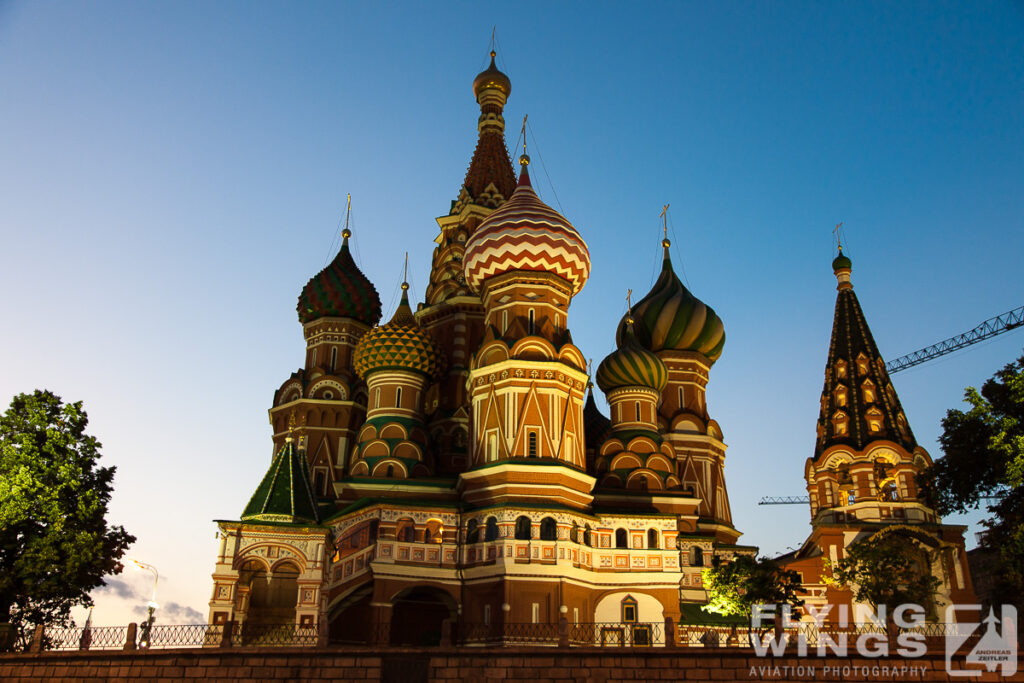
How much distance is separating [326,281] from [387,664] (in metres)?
24.8

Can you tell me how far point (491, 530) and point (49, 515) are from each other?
12.0 meters

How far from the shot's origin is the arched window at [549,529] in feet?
92.4

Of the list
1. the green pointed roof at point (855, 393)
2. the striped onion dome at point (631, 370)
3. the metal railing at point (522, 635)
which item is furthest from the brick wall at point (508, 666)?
the green pointed roof at point (855, 393)

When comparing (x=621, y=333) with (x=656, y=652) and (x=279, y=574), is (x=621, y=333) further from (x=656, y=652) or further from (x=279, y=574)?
(x=656, y=652)

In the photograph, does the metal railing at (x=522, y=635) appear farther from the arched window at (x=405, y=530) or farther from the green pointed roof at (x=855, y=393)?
the green pointed roof at (x=855, y=393)

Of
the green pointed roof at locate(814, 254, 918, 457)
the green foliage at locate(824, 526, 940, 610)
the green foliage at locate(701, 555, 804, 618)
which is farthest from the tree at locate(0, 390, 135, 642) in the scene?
the green pointed roof at locate(814, 254, 918, 457)

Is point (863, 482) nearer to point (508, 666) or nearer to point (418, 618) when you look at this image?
point (418, 618)

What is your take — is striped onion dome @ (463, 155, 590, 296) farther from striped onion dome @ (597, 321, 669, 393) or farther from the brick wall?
the brick wall

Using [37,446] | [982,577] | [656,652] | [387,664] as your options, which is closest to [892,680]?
[656,652]

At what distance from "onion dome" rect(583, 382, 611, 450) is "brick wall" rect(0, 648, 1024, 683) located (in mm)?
17394

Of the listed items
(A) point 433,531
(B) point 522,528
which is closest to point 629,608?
(B) point 522,528

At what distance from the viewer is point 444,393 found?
3784 centimetres

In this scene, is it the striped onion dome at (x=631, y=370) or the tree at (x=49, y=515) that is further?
the striped onion dome at (x=631, y=370)

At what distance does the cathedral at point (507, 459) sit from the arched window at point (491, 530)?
0.20 feet
